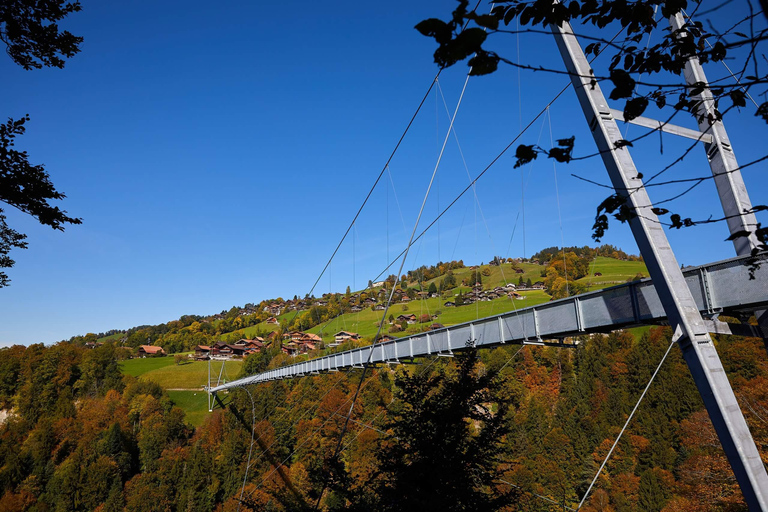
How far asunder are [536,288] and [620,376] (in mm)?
24365

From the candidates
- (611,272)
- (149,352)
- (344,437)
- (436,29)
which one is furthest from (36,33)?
(149,352)

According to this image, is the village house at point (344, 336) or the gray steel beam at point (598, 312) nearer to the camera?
the gray steel beam at point (598, 312)

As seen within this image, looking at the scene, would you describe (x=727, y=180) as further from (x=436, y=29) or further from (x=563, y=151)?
(x=436, y=29)

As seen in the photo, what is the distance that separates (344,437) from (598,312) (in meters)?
34.4

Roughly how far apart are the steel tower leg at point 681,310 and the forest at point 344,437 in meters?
15.8

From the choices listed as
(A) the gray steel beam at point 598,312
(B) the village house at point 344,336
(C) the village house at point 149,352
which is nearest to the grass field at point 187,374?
(C) the village house at point 149,352

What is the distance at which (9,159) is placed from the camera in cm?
537

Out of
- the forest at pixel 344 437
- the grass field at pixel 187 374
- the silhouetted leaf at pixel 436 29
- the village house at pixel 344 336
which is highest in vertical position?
the silhouetted leaf at pixel 436 29

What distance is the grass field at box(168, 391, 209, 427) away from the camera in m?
52.3

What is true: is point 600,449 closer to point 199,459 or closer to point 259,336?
point 199,459

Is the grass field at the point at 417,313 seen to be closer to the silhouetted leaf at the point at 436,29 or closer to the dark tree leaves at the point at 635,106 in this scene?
the dark tree leaves at the point at 635,106

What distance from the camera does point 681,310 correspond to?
11.5ft

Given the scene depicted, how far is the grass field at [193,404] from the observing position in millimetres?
52312

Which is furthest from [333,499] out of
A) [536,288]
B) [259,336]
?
[259,336]
